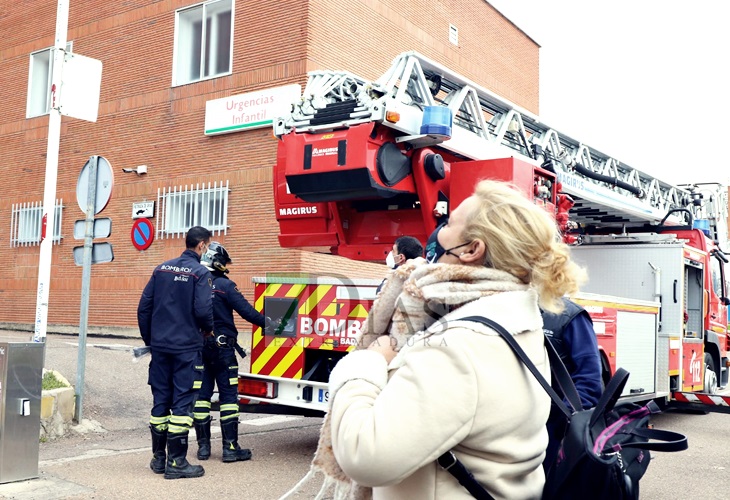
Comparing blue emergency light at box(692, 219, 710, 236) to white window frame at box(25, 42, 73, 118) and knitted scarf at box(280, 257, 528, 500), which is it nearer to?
knitted scarf at box(280, 257, 528, 500)

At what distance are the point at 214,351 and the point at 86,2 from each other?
16.2 m

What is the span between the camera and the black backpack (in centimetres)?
174

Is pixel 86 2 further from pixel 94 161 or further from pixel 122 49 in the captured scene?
pixel 94 161

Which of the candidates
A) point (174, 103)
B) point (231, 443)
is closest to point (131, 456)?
point (231, 443)

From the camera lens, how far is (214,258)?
7.03 meters

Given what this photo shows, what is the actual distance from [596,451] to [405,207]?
5650 mm

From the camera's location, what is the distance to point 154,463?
6355 mm

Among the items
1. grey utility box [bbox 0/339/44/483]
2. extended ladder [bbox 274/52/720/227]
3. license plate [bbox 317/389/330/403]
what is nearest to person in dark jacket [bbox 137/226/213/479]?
grey utility box [bbox 0/339/44/483]

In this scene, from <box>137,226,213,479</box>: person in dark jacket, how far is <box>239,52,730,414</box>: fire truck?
90cm

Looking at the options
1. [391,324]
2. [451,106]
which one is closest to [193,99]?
[451,106]

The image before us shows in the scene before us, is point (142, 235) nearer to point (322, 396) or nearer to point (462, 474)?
point (322, 396)

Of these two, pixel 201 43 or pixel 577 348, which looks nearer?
pixel 577 348

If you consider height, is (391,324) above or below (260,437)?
above

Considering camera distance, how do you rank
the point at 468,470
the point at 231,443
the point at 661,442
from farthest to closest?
the point at 231,443 < the point at 661,442 < the point at 468,470
